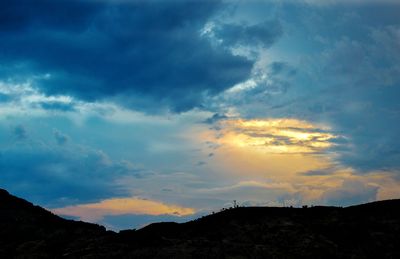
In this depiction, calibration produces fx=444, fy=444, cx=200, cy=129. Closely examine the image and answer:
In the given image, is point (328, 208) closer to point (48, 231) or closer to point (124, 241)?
point (124, 241)

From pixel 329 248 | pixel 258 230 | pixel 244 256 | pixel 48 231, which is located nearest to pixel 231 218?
pixel 258 230

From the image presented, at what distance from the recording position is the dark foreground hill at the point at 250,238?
28.3 metres

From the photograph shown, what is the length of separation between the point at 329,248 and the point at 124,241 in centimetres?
1431

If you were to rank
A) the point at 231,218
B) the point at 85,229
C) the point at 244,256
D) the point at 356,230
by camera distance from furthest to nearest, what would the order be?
the point at 85,229
the point at 231,218
the point at 356,230
the point at 244,256

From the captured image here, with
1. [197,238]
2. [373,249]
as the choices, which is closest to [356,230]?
[373,249]

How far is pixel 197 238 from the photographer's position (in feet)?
101

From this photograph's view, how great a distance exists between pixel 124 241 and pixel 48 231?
9.94m

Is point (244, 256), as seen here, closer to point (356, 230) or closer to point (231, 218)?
point (231, 218)

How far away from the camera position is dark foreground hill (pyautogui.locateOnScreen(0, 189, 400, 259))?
92.9ft

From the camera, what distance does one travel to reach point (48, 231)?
38562mm

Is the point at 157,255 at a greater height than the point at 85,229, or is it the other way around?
the point at 85,229

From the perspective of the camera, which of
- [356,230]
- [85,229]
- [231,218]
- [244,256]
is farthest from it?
[85,229]

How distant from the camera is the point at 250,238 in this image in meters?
30.0

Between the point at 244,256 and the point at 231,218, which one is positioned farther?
the point at 231,218
